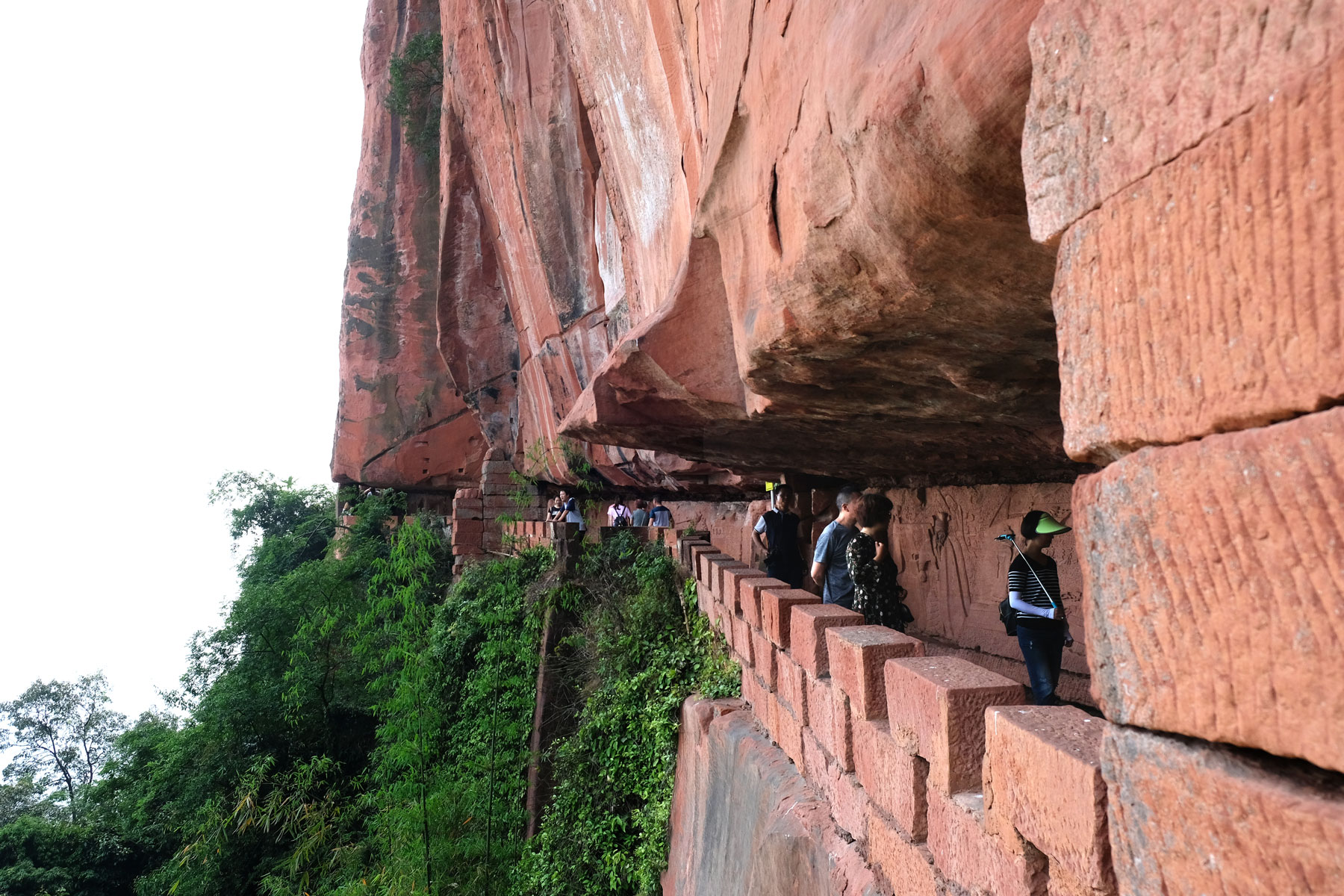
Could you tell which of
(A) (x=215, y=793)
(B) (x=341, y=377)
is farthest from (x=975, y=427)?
(B) (x=341, y=377)

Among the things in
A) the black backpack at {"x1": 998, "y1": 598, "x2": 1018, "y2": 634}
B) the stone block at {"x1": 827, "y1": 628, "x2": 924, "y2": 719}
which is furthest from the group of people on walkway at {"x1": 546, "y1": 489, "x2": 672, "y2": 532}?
the stone block at {"x1": 827, "y1": 628, "x2": 924, "y2": 719}

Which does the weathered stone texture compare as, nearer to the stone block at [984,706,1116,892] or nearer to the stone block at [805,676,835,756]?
the stone block at [984,706,1116,892]

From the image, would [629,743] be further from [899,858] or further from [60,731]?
[60,731]

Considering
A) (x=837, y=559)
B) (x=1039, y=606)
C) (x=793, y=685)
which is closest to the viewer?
(x=793, y=685)

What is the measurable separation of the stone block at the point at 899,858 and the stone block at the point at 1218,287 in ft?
5.88

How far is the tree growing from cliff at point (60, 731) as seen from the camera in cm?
3522

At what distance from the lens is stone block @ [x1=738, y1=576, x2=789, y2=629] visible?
5.03m

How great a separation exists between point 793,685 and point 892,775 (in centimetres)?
127

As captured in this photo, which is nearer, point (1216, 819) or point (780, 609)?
point (1216, 819)

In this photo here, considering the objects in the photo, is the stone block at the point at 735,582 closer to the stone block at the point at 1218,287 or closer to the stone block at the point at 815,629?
the stone block at the point at 815,629

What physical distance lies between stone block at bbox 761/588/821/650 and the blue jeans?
3.68 feet

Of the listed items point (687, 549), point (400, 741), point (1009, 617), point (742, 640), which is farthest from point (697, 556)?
point (400, 741)

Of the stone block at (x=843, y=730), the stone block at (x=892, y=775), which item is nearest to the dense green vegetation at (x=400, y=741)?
the stone block at (x=843, y=730)

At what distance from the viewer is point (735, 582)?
5695 millimetres
